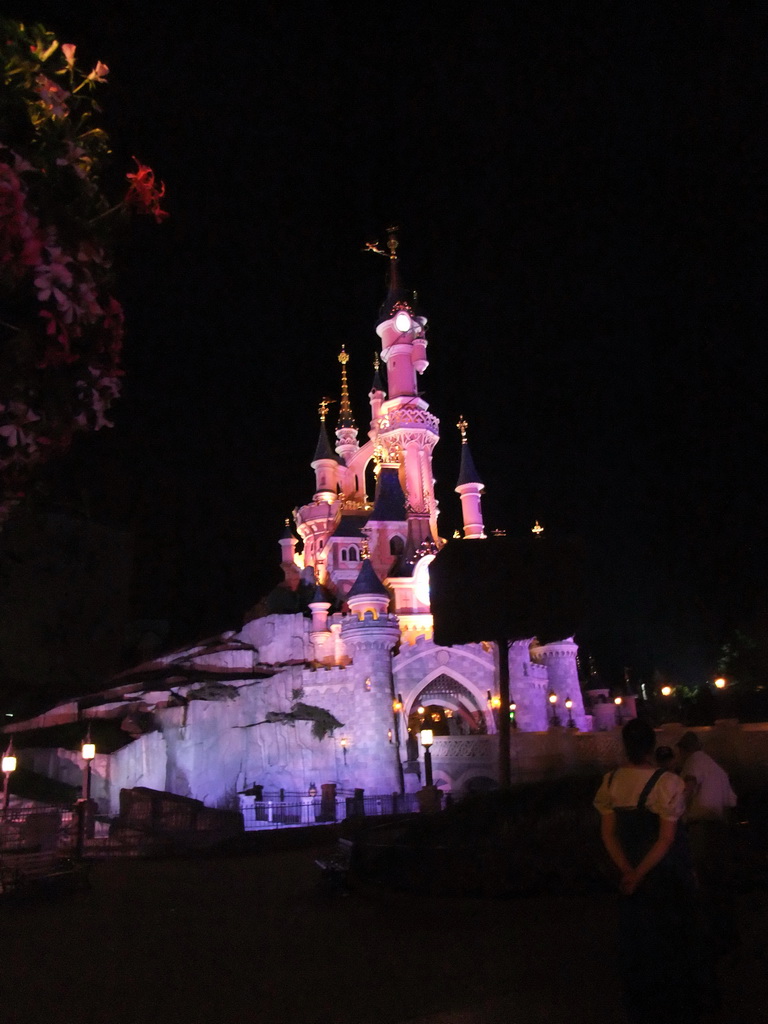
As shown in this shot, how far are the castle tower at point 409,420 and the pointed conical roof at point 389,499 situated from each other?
633 millimetres

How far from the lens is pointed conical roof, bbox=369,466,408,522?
39844 millimetres

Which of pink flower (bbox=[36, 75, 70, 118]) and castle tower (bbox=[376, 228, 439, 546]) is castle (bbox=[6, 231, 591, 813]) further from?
pink flower (bbox=[36, 75, 70, 118])

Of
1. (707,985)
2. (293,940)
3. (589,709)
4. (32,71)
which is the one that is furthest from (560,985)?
(589,709)

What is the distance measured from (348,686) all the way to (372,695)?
43.4 inches

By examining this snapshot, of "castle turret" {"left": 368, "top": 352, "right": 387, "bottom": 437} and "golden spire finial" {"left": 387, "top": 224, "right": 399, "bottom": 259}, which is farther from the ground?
"golden spire finial" {"left": 387, "top": 224, "right": 399, "bottom": 259}

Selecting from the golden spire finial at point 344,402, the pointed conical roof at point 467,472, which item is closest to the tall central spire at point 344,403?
the golden spire finial at point 344,402

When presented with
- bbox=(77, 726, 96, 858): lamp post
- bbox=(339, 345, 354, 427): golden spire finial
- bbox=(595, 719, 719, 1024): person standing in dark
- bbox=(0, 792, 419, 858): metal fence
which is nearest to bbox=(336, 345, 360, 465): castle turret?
bbox=(339, 345, 354, 427): golden spire finial

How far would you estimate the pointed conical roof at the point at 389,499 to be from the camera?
39.8m

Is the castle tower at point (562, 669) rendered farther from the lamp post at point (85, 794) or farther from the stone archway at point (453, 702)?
the lamp post at point (85, 794)

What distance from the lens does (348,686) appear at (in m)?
31.3

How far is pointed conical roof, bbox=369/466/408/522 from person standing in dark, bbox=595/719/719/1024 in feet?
117

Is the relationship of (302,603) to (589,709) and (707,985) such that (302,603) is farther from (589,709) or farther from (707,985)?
(707,985)

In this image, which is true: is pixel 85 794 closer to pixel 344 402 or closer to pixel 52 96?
pixel 52 96

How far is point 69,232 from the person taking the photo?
2.43 meters
